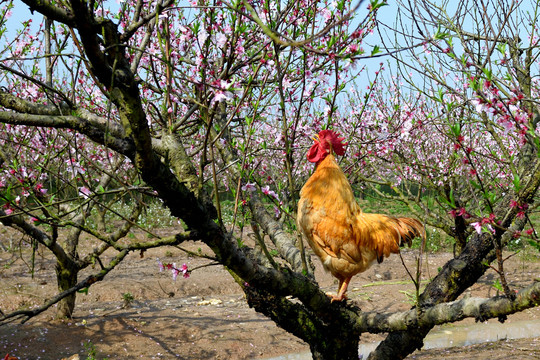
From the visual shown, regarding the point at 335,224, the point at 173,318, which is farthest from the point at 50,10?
the point at 173,318

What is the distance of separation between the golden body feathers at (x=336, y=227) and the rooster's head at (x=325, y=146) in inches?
2.5

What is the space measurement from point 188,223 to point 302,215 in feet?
4.85

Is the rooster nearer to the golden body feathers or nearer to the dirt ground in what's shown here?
the golden body feathers

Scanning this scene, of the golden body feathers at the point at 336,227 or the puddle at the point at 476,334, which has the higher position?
the golden body feathers at the point at 336,227

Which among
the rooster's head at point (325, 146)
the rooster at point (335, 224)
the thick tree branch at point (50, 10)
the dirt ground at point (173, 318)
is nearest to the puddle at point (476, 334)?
the dirt ground at point (173, 318)

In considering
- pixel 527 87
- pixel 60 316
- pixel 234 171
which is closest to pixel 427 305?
pixel 234 171

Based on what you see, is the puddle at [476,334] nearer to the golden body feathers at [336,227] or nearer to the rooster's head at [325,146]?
the golden body feathers at [336,227]

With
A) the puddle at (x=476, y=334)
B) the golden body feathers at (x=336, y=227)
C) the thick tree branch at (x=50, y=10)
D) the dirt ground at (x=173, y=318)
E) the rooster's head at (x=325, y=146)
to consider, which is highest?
the thick tree branch at (x=50, y=10)

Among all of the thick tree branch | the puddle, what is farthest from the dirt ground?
the thick tree branch

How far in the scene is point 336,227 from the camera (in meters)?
3.75

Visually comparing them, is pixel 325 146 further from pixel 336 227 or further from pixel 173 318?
pixel 173 318

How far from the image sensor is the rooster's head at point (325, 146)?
158 inches

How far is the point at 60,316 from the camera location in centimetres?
691

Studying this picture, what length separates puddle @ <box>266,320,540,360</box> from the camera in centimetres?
727
